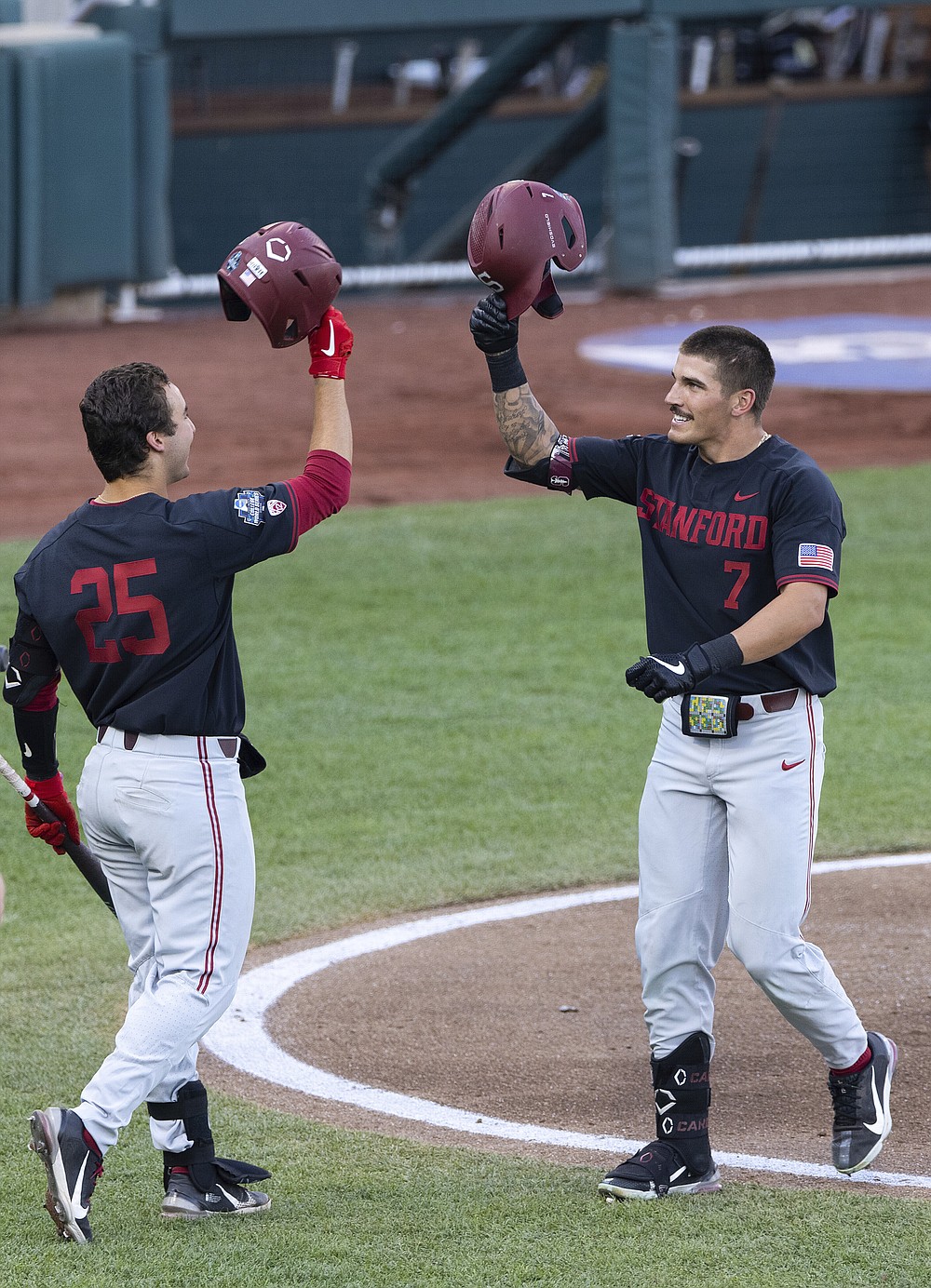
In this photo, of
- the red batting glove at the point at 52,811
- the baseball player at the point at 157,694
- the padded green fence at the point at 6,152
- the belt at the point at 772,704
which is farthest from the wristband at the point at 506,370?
the padded green fence at the point at 6,152

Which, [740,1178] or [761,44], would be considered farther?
[761,44]

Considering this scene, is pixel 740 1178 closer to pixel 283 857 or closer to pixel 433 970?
pixel 433 970

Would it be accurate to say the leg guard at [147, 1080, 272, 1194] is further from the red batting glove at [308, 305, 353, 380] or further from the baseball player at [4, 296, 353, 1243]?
the red batting glove at [308, 305, 353, 380]

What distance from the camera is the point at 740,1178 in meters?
3.69

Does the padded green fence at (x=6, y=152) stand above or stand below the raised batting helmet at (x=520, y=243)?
below

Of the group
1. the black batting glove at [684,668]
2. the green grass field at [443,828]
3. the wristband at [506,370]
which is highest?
the wristband at [506,370]

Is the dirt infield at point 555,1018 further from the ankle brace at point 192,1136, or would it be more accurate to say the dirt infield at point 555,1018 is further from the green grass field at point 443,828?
the ankle brace at point 192,1136

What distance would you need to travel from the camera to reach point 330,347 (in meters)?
3.67

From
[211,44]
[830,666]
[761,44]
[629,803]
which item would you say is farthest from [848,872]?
[761,44]

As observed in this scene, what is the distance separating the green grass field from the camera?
130 inches

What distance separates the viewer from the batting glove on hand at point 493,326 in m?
3.96

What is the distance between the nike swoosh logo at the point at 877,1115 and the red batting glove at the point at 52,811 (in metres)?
1.81

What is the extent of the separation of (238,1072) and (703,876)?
140cm

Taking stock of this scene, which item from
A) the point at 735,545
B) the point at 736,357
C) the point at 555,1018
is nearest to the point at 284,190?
the point at 555,1018
